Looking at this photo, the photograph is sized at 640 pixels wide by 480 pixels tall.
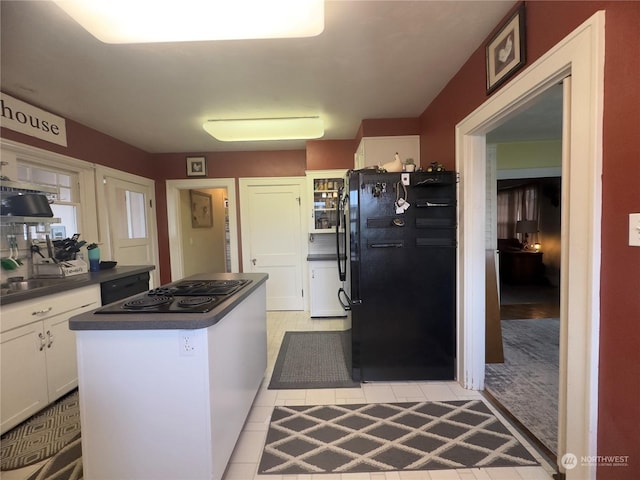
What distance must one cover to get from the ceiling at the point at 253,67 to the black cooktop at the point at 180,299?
1500 mm

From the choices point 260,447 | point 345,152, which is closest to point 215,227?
point 345,152

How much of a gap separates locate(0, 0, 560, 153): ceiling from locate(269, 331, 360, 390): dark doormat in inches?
94.7

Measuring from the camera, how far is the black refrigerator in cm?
217

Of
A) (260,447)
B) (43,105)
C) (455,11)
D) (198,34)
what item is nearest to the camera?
(198,34)

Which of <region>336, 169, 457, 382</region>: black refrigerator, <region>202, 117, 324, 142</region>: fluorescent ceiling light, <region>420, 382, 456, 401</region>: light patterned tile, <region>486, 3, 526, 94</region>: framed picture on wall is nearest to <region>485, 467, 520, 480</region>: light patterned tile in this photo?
<region>420, 382, 456, 401</region>: light patterned tile

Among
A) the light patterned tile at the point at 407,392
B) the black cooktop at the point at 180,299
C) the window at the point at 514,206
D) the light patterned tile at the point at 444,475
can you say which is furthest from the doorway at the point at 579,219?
the window at the point at 514,206

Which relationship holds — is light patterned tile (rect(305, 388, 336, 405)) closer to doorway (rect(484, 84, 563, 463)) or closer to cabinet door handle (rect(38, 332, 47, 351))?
doorway (rect(484, 84, 563, 463))

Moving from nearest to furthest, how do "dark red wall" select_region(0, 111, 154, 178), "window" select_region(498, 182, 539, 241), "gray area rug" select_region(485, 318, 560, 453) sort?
"gray area rug" select_region(485, 318, 560, 453)
"dark red wall" select_region(0, 111, 154, 178)
"window" select_region(498, 182, 539, 241)

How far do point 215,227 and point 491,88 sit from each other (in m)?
5.50

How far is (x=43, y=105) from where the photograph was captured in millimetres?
2502

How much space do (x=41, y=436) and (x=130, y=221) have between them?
2571 mm

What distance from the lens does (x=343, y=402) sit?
6.74 feet

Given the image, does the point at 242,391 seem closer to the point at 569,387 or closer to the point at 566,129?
the point at 569,387

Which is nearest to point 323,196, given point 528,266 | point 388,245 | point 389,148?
point 389,148
